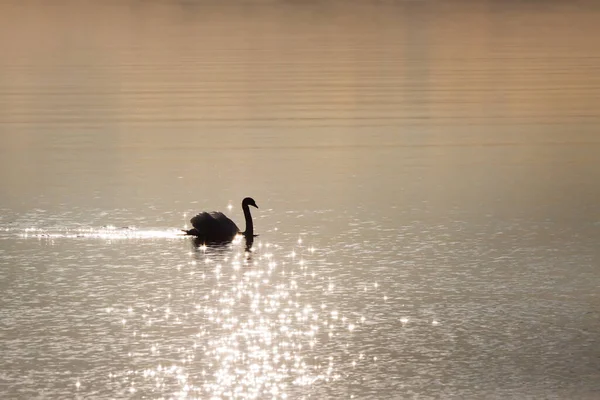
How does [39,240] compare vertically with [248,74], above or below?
below

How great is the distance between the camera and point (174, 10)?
9000 centimetres

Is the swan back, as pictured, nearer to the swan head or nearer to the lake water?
the lake water

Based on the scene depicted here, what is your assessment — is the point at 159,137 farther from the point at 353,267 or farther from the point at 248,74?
the point at 248,74

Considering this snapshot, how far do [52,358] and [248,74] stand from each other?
25989mm

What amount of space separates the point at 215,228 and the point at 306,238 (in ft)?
3.28

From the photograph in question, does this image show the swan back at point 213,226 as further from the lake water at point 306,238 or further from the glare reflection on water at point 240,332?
the glare reflection on water at point 240,332

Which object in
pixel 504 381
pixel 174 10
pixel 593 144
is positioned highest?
pixel 174 10

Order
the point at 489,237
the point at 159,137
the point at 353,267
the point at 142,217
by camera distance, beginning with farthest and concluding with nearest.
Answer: the point at 159,137 < the point at 142,217 < the point at 489,237 < the point at 353,267

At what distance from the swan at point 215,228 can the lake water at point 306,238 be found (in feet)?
0.63

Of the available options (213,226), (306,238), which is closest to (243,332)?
(306,238)

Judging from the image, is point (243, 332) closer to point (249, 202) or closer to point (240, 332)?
point (240, 332)

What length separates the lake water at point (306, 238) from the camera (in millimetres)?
9711

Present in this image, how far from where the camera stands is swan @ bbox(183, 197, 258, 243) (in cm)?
1418

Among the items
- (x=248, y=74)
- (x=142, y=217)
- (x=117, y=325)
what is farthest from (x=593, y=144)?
(x=248, y=74)
